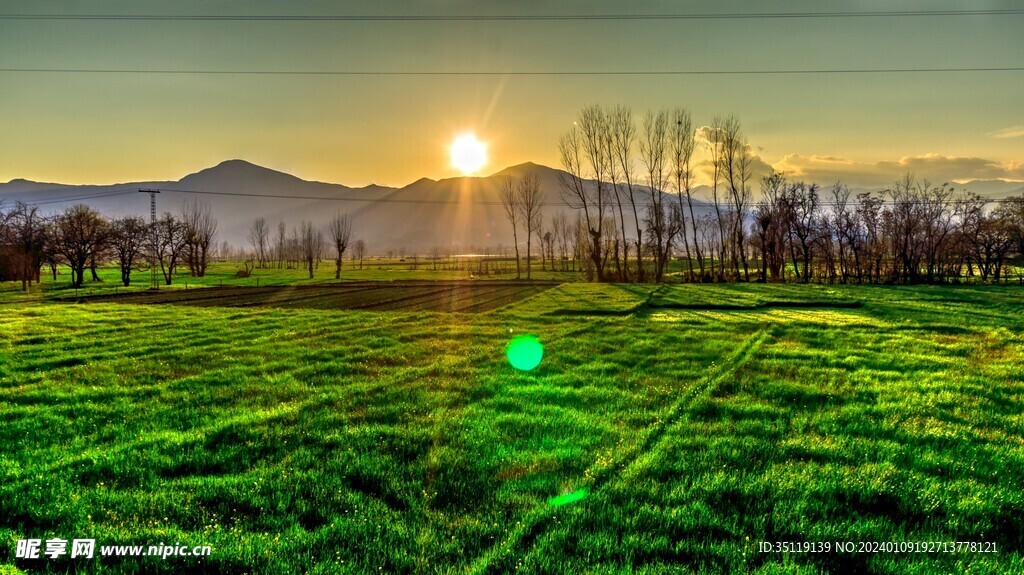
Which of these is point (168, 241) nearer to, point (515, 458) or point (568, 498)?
point (515, 458)

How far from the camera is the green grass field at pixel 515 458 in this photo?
14.0 ft

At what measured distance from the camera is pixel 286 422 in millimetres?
7754

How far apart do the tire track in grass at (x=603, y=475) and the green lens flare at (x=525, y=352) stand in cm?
445

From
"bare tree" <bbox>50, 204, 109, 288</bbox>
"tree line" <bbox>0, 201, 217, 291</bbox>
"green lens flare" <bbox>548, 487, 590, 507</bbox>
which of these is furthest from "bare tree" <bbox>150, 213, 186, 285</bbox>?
"green lens flare" <bbox>548, 487, 590, 507</bbox>

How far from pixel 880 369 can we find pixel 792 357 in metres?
2.03

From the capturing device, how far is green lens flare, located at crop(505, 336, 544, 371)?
12602 millimetres

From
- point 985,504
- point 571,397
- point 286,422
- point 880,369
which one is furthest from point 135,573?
point 880,369

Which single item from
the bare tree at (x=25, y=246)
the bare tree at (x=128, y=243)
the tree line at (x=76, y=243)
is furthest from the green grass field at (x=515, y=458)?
the bare tree at (x=128, y=243)

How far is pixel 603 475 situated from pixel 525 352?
865cm

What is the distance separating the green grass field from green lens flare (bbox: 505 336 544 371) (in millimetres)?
487

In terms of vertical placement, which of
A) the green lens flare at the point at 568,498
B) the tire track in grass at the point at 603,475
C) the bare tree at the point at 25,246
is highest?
the bare tree at the point at 25,246

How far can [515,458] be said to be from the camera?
249 inches

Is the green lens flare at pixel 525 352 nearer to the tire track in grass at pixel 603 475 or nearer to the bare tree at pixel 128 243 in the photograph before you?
the tire track in grass at pixel 603 475

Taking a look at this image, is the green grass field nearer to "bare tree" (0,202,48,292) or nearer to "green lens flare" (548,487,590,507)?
"green lens flare" (548,487,590,507)
